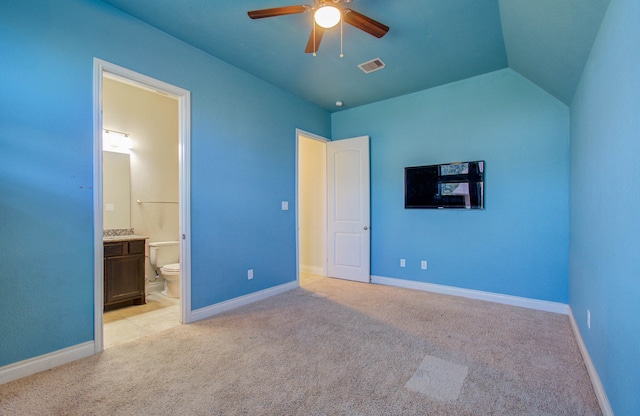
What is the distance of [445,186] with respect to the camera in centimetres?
383

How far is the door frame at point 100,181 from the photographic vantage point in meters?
2.28

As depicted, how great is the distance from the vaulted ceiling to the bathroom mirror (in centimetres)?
202

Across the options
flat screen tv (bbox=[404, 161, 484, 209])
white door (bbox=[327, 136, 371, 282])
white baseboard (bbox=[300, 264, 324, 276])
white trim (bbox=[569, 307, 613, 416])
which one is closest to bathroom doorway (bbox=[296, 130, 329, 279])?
white baseboard (bbox=[300, 264, 324, 276])

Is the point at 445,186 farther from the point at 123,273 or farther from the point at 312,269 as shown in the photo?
the point at 123,273

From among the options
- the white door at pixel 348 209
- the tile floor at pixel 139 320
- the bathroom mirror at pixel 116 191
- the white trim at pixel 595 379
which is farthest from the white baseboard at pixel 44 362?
the white trim at pixel 595 379

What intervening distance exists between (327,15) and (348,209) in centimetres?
303

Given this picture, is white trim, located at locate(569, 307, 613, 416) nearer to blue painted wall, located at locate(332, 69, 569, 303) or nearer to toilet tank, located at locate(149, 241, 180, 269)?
blue painted wall, located at locate(332, 69, 569, 303)

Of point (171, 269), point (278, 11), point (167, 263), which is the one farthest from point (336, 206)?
point (278, 11)

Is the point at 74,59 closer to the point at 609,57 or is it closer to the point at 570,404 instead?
the point at 609,57

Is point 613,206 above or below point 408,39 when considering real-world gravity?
below

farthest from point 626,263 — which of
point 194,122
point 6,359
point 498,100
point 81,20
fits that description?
point 81,20

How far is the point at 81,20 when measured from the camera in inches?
87.4

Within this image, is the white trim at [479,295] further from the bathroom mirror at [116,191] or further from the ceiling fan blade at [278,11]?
the bathroom mirror at [116,191]

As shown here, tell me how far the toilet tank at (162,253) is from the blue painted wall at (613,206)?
178 inches
